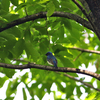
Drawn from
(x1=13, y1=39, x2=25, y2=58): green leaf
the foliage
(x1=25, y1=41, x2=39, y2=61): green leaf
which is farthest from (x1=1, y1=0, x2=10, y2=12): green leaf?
(x1=25, y1=41, x2=39, y2=61): green leaf

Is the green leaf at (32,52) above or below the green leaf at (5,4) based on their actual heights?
below

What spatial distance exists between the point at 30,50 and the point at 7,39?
0.49 m

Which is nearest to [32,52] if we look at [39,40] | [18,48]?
[18,48]

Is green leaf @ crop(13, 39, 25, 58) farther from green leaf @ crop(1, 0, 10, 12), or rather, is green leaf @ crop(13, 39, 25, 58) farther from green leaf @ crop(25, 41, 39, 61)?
green leaf @ crop(1, 0, 10, 12)

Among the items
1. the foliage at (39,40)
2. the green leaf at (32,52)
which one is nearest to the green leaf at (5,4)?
the foliage at (39,40)

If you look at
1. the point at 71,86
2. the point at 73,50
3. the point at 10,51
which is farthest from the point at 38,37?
the point at 71,86

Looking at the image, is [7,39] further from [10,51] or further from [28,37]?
[28,37]

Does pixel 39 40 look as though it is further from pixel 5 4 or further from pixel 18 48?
pixel 5 4

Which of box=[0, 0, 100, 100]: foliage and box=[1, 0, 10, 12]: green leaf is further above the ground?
box=[1, 0, 10, 12]: green leaf

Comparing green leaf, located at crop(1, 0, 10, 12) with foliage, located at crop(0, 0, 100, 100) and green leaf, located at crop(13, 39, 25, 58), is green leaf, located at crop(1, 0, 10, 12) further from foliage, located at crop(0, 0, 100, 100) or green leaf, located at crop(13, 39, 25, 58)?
green leaf, located at crop(13, 39, 25, 58)

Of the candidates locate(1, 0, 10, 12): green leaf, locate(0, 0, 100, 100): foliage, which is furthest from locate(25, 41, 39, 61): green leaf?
locate(1, 0, 10, 12): green leaf

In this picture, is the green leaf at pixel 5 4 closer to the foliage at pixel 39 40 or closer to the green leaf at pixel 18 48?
the foliage at pixel 39 40

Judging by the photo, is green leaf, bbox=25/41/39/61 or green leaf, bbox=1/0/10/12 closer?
green leaf, bbox=1/0/10/12

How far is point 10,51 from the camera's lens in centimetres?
300
